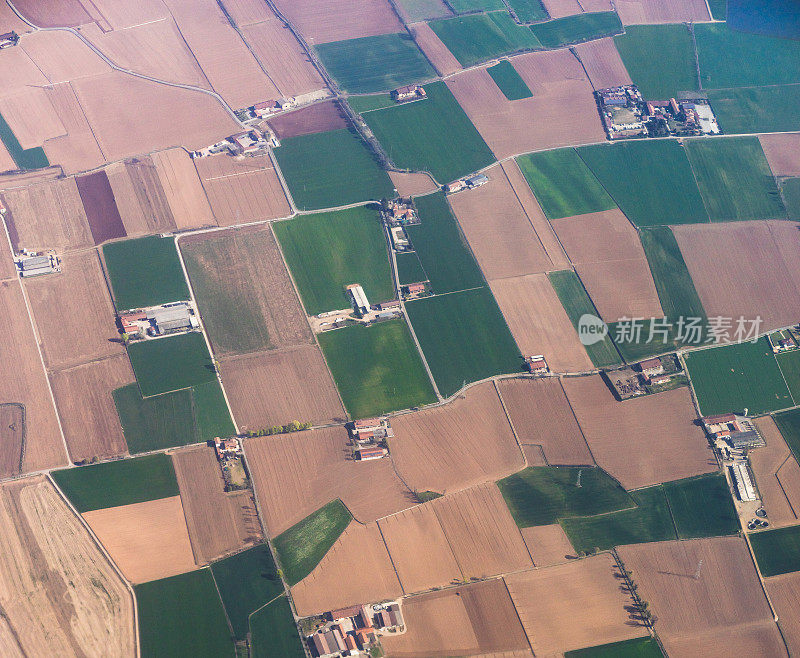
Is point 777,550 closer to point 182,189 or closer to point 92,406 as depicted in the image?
point 92,406

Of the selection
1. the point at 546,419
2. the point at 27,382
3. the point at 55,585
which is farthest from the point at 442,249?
the point at 55,585

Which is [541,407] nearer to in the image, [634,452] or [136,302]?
[634,452]

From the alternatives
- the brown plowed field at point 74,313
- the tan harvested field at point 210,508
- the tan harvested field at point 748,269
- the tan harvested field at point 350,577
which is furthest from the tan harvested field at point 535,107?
the tan harvested field at point 210,508

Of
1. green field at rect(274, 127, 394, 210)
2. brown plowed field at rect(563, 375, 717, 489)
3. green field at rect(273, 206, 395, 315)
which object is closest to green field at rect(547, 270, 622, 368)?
brown plowed field at rect(563, 375, 717, 489)

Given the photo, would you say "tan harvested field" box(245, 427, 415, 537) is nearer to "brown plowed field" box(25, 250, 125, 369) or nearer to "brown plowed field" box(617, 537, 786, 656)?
"brown plowed field" box(25, 250, 125, 369)

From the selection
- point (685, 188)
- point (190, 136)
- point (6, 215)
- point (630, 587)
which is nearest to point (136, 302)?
point (6, 215)

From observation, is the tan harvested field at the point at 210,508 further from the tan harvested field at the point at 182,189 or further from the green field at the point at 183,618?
the tan harvested field at the point at 182,189
